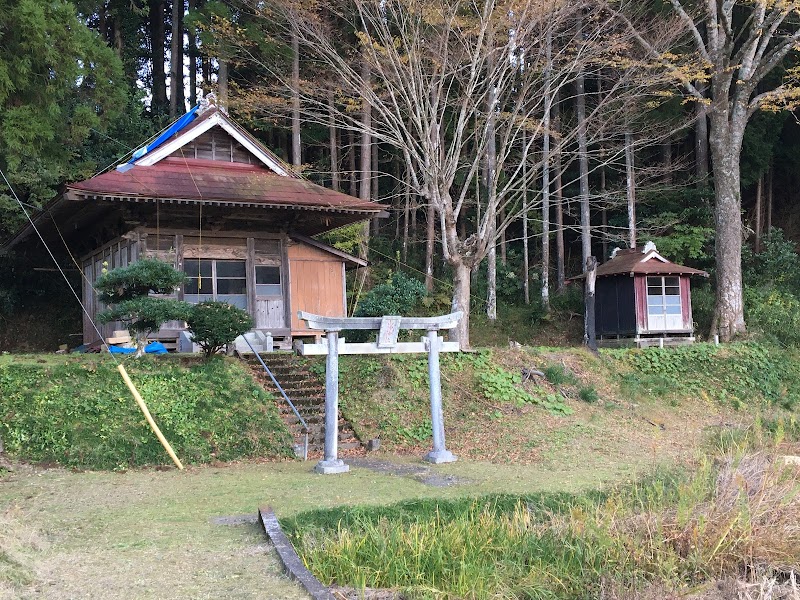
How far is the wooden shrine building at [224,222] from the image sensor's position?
1516cm

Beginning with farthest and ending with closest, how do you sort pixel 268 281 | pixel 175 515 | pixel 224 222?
pixel 268 281, pixel 224 222, pixel 175 515

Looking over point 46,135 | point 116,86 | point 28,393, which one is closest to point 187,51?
point 116,86

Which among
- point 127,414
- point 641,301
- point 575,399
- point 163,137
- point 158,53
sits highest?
point 158,53

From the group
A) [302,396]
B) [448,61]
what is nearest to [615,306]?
[448,61]

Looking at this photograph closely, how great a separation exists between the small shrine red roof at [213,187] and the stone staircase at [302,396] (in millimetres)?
3416

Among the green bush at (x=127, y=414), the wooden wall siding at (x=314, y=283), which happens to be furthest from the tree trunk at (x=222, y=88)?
the green bush at (x=127, y=414)

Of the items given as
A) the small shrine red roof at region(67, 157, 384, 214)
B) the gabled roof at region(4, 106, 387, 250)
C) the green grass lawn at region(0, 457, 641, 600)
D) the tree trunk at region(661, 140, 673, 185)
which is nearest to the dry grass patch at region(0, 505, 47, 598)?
the green grass lawn at region(0, 457, 641, 600)

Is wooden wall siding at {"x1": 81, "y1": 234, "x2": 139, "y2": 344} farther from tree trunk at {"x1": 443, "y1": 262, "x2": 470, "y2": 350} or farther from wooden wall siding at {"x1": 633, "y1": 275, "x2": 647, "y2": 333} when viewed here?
wooden wall siding at {"x1": 633, "y1": 275, "x2": 647, "y2": 333}

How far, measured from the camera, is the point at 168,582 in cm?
498

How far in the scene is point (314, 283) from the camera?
1731cm

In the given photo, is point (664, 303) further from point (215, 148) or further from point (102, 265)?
point (102, 265)

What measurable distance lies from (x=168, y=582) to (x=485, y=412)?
8518 mm

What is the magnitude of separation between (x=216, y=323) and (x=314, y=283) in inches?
214

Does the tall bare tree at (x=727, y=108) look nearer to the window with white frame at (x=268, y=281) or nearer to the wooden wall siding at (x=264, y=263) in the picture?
the wooden wall siding at (x=264, y=263)
